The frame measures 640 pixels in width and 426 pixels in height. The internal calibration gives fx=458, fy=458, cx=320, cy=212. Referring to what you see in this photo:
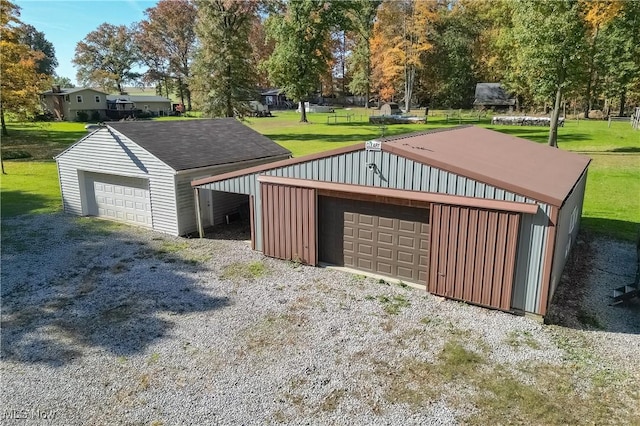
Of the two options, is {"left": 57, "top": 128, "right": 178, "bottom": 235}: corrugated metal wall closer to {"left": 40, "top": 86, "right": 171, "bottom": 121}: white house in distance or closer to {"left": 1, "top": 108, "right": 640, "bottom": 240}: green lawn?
{"left": 1, "top": 108, "right": 640, "bottom": 240}: green lawn

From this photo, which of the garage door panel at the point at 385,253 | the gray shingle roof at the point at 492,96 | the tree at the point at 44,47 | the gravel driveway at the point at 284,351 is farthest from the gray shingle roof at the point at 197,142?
the tree at the point at 44,47

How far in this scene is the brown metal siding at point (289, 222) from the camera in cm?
1315

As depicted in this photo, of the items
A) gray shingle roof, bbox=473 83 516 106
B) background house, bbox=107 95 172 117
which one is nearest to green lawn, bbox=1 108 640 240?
gray shingle roof, bbox=473 83 516 106

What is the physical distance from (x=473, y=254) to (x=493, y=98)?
57.7 metres

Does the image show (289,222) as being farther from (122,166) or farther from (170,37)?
(170,37)

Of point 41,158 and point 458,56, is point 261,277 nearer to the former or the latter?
point 41,158

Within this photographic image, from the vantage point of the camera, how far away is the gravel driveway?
7.39 m

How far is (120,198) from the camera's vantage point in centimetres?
1836

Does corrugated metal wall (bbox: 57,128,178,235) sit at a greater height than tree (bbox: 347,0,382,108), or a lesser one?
lesser

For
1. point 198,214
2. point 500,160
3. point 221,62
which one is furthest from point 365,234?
point 221,62

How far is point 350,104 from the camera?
84.0 m

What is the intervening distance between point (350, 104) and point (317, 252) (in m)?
74.0

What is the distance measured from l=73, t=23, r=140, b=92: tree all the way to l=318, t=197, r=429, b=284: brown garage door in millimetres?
82853

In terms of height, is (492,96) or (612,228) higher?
(492,96)
